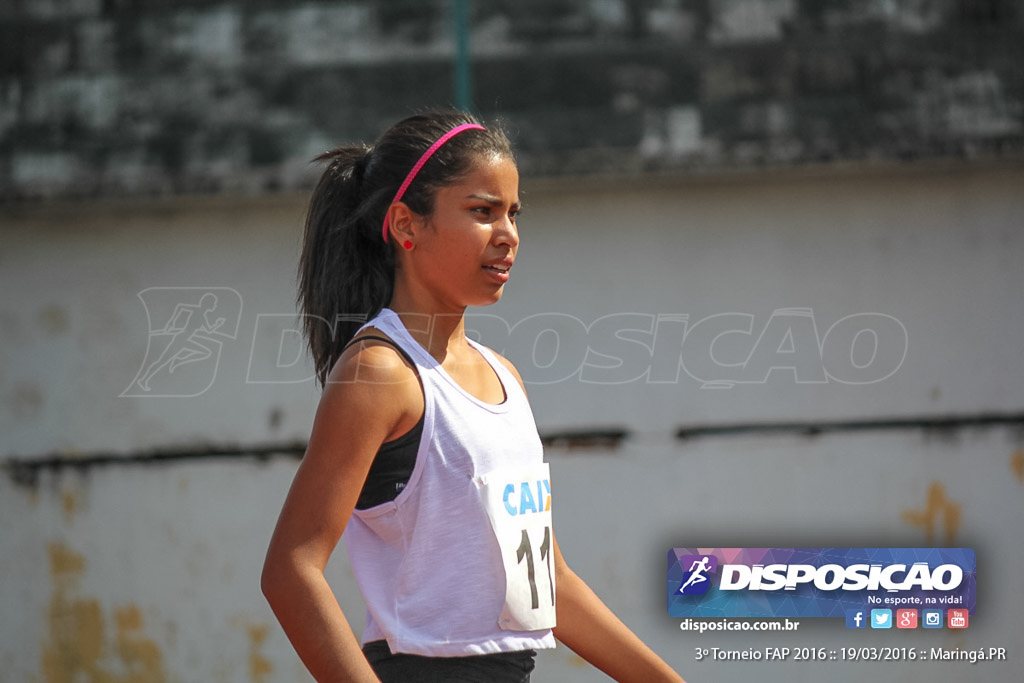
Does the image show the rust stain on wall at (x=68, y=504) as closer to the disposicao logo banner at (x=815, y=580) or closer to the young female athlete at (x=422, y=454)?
the disposicao logo banner at (x=815, y=580)

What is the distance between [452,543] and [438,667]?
193 millimetres

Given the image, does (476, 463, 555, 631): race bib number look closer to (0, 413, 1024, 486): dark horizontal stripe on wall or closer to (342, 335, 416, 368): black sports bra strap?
(342, 335, 416, 368): black sports bra strap

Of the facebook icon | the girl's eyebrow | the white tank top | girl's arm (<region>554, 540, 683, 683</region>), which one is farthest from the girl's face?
the facebook icon

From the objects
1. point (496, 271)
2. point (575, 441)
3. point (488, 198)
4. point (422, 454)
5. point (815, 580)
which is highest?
point (488, 198)

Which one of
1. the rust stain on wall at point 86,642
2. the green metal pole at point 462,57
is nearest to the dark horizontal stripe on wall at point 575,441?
the rust stain on wall at point 86,642

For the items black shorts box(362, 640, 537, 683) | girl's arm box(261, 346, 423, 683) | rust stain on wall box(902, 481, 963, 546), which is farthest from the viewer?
rust stain on wall box(902, 481, 963, 546)

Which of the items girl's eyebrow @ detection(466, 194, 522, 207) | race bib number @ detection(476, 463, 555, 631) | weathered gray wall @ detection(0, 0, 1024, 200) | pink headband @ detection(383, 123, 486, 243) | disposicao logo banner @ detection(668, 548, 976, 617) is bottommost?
disposicao logo banner @ detection(668, 548, 976, 617)

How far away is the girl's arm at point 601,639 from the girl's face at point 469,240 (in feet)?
1.62

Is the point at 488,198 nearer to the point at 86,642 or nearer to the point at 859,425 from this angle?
the point at 859,425

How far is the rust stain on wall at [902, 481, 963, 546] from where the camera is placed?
3.99m

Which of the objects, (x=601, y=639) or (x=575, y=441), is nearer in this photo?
(x=601, y=639)

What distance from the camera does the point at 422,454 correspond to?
5.65 ft

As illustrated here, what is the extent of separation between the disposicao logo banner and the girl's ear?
8.00 ft

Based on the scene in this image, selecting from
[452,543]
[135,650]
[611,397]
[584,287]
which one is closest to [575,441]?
[611,397]
